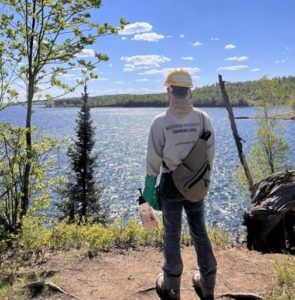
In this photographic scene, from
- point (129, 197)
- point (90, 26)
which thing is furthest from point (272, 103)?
point (90, 26)

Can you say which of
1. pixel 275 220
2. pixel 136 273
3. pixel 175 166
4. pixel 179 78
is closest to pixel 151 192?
pixel 175 166

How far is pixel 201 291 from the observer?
4516 millimetres

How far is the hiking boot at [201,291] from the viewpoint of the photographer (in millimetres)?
4344

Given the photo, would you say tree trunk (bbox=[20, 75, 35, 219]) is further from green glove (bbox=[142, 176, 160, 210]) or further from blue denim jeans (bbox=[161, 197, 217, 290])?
blue denim jeans (bbox=[161, 197, 217, 290])

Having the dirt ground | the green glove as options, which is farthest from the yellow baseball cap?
the dirt ground

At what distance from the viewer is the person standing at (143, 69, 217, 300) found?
152 inches

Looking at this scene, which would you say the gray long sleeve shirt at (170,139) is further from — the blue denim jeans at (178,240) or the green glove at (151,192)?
the blue denim jeans at (178,240)

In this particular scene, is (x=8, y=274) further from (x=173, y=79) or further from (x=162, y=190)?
(x=173, y=79)

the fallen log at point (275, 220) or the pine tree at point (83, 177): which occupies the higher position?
the fallen log at point (275, 220)

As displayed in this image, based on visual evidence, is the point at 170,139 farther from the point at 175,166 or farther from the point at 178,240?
the point at 178,240

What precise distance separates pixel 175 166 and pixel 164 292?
1471mm

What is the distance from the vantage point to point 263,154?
32.8 meters

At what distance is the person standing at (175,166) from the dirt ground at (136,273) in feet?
1.93

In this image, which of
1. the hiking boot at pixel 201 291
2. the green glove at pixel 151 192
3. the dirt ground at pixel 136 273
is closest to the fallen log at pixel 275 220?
the dirt ground at pixel 136 273
